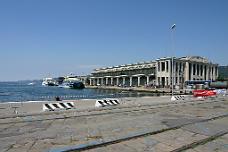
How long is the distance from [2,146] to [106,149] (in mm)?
3434

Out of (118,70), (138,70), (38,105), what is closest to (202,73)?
(138,70)

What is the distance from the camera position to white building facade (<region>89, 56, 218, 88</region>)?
466 feet

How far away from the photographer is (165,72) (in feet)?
466

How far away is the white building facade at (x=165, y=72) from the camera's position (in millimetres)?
142125

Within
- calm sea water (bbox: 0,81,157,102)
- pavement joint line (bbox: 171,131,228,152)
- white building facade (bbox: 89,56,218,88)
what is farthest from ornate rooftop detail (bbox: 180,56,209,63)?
pavement joint line (bbox: 171,131,228,152)

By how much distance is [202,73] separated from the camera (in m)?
162

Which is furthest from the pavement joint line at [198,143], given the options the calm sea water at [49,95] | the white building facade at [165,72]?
the white building facade at [165,72]

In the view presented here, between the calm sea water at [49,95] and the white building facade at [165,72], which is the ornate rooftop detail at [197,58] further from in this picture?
the calm sea water at [49,95]

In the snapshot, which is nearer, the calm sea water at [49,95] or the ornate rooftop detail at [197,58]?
the calm sea water at [49,95]

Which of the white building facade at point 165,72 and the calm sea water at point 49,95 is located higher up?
the white building facade at point 165,72

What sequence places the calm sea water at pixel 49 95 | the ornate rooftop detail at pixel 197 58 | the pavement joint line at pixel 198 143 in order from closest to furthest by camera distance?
the pavement joint line at pixel 198 143, the calm sea water at pixel 49 95, the ornate rooftop detail at pixel 197 58

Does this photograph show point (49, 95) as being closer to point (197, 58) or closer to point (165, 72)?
point (165, 72)

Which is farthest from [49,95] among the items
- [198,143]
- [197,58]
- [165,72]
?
[197,58]

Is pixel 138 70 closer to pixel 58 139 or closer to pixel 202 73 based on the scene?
pixel 202 73
